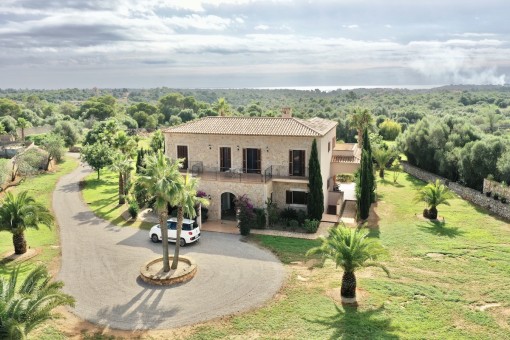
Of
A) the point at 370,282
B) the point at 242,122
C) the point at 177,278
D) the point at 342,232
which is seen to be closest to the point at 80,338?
the point at 177,278

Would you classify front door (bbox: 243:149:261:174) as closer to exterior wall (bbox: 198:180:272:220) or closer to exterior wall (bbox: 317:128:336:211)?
exterior wall (bbox: 198:180:272:220)

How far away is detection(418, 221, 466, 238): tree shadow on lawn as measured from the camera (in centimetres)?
2602

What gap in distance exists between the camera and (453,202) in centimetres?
3538

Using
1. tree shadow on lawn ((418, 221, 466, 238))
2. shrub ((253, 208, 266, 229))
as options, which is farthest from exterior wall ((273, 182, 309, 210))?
tree shadow on lawn ((418, 221, 466, 238))

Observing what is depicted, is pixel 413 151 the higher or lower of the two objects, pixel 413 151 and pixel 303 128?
the lower

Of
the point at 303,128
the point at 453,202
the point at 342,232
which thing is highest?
the point at 303,128

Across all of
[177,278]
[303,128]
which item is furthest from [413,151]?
[177,278]

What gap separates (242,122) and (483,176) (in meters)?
22.7

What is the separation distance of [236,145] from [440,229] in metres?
15.4

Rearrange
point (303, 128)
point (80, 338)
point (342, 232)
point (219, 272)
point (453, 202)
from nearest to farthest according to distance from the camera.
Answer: point (80, 338), point (342, 232), point (219, 272), point (303, 128), point (453, 202)

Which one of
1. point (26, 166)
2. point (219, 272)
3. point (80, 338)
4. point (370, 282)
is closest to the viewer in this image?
point (80, 338)

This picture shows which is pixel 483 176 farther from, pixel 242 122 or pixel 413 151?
pixel 242 122

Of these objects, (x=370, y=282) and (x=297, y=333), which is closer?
(x=297, y=333)

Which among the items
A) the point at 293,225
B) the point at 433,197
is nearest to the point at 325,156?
the point at 293,225
